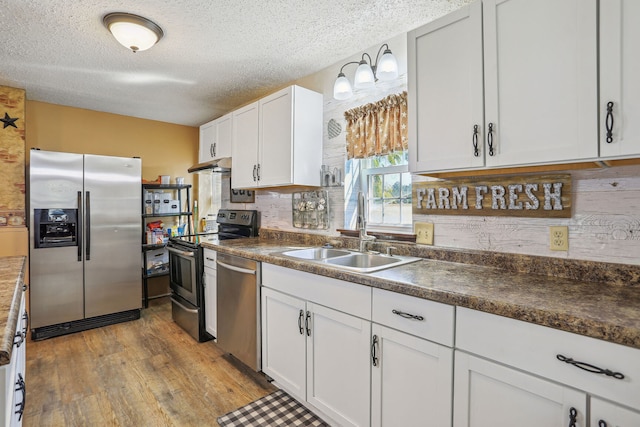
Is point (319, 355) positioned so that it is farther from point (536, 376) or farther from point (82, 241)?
point (82, 241)

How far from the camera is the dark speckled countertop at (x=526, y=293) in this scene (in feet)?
3.12

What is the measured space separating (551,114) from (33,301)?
13.4 feet

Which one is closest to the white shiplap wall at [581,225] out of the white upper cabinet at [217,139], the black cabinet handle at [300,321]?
the black cabinet handle at [300,321]

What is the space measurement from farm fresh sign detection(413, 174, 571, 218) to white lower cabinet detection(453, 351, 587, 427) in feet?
2.70

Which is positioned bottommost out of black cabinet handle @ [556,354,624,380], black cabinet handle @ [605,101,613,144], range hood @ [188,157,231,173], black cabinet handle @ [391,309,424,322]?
black cabinet handle @ [556,354,624,380]

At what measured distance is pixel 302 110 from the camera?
2.55m

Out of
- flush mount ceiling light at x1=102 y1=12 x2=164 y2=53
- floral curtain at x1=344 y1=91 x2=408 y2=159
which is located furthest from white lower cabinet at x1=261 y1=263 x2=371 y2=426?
flush mount ceiling light at x1=102 y1=12 x2=164 y2=53

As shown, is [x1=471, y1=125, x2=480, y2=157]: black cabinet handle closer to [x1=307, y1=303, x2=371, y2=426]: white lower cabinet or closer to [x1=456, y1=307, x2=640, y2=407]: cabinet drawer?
[x1=456, y1=307, x2=640, y2=407]: cabinet drawer

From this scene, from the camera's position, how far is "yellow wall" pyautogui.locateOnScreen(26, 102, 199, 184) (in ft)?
11.5

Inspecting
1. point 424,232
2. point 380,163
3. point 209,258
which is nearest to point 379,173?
point 380,163

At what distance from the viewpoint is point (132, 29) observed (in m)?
1.99

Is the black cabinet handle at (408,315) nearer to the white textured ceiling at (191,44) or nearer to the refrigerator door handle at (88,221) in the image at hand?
the white textured ceiling at (191,44)

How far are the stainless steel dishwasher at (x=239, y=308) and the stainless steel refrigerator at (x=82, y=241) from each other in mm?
1531

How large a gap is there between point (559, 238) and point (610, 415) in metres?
0.81
